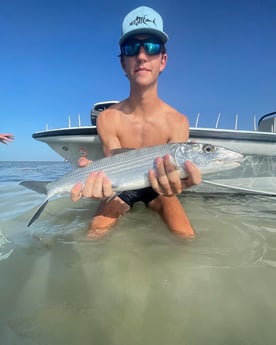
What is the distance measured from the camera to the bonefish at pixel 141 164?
8.04ft

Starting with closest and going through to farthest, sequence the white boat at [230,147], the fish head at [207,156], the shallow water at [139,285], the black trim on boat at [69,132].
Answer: the shallow water at [139,285], the fish head at [207,156], the white boat at [230,147], the black trim on boat at [69,132]

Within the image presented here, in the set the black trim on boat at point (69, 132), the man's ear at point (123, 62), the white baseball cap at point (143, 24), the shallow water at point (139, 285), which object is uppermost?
the white baseball cap at point (143, 24)

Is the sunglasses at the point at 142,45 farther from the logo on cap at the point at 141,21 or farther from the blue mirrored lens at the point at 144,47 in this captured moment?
the logo on cap at the point at 141,21

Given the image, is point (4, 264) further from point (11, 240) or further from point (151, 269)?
point (151, 269)

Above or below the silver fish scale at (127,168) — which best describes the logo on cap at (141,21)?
above

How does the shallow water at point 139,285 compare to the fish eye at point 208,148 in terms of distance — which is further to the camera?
the fish eye at point 208,148

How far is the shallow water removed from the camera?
142 centimetres

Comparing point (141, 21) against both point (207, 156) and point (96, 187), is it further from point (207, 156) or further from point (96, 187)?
point (96, 187)

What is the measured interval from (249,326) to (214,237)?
1.41m

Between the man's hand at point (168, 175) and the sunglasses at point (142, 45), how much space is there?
1.50 meters

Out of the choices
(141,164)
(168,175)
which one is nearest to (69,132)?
(141,164)

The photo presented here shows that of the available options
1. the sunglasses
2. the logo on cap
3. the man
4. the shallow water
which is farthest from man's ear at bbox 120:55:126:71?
the shallow water

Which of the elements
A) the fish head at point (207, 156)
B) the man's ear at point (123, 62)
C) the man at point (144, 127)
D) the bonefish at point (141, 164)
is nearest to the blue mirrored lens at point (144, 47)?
the man at point (144, 127)

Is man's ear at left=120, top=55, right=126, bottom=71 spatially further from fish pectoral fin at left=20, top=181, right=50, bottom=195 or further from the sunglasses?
fish pectoral fin at left=20, top=181, right=50, bottom=195
